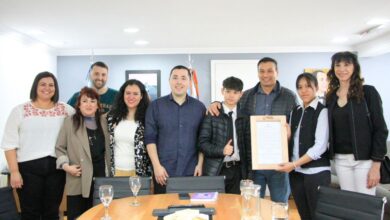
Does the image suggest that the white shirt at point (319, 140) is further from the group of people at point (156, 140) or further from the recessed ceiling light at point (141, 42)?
the recessed ceiling light at point (141, 42)

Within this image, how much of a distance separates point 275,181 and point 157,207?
130 centimetres

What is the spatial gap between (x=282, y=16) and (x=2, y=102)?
4.22 metres

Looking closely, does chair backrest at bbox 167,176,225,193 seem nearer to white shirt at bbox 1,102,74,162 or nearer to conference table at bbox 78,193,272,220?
conference table at bbox 78,193,272,220

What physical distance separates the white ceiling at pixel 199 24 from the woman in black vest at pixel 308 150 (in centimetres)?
168

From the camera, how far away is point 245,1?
3.81 meters

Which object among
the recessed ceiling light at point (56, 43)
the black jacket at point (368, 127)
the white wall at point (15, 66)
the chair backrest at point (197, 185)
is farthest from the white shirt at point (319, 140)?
the recessed ceiling light at point (56, 43)

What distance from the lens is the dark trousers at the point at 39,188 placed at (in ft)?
9.06

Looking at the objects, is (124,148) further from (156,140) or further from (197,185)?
(197,185)

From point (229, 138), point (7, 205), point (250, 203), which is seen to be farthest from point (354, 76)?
point (7, 205)

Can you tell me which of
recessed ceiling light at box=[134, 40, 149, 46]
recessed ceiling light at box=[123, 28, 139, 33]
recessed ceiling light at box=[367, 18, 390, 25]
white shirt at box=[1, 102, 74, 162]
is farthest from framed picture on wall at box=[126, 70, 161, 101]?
white shirt at box=[1, 102, 74, 162]

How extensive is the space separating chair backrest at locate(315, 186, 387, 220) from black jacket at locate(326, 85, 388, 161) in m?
0.63

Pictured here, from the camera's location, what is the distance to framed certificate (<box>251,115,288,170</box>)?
250 cm

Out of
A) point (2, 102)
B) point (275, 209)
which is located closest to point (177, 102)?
point (275, 209)

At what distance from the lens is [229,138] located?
108 inches
